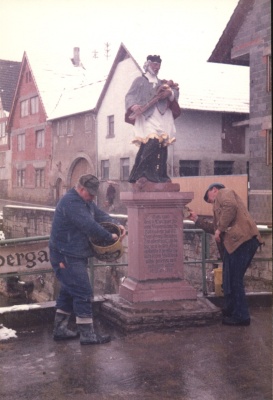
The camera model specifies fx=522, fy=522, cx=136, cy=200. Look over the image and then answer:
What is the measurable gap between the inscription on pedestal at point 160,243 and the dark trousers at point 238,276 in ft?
2.32

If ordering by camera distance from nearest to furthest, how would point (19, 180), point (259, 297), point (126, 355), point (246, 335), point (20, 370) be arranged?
1. point (20, 370)
2. point (126, 355)
3. point (246, 335)
4. point (259, 297)
5. point (19, 180)

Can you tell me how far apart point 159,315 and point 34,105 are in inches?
1114

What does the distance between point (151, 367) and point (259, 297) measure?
294 centimetres

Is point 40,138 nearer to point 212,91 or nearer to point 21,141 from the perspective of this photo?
point 21,141

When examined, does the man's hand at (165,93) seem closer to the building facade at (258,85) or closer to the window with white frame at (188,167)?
the building facade at (258,85)

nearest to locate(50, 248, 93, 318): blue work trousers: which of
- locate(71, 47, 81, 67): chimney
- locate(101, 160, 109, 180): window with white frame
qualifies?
locate(101, 160, 109, 180): window with white frame

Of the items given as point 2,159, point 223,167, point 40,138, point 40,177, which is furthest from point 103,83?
point 2,159

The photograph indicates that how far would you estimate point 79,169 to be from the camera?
92.4ft

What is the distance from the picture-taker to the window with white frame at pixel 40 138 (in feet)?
104

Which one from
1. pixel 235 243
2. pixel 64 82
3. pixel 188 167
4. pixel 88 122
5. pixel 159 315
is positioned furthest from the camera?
pixel 64 82

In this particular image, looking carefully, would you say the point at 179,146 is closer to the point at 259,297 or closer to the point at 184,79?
the point at 184,79

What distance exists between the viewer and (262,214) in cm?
1573

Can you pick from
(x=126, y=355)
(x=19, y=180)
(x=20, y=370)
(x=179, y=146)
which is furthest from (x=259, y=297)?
(x=19, y=180)

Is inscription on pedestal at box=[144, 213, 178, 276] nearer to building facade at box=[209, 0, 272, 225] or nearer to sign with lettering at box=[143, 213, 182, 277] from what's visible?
sign with lettering at box=[143, 213, 182, 277]
